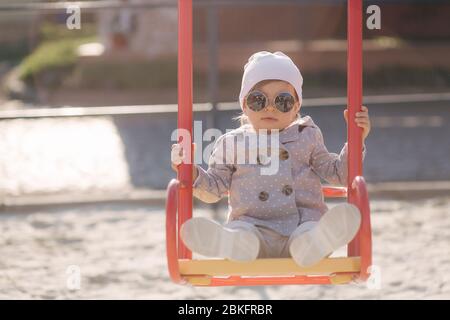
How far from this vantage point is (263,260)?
3.26 meters

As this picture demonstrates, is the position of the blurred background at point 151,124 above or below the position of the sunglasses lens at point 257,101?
below

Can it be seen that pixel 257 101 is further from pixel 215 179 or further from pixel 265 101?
pixel 215 179

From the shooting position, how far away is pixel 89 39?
17.7 metres

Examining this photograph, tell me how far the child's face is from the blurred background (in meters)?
2.02

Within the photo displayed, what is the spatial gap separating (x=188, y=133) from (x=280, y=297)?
2213mm

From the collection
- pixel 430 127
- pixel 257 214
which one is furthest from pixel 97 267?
pixel 430 127

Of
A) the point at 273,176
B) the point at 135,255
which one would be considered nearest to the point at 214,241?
the point at 273,176

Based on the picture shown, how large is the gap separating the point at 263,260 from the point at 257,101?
0.57m

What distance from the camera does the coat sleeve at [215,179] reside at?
140 inches

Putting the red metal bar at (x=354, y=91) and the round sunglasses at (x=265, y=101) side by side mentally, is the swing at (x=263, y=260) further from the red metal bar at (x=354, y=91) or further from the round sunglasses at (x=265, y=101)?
the round sunglasses at (x=265, y=101)

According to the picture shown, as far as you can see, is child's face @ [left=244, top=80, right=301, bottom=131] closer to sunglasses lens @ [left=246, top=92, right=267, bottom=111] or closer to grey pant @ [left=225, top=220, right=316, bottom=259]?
sunglasses lens @ [left=246, top=92, right=267, bottom=111]

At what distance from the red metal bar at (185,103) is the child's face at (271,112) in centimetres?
24

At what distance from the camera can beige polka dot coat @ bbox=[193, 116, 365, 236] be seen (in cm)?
358

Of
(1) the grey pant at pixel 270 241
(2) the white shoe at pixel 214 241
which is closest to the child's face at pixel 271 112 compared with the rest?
(1) the grey pant at pixel 270 241
